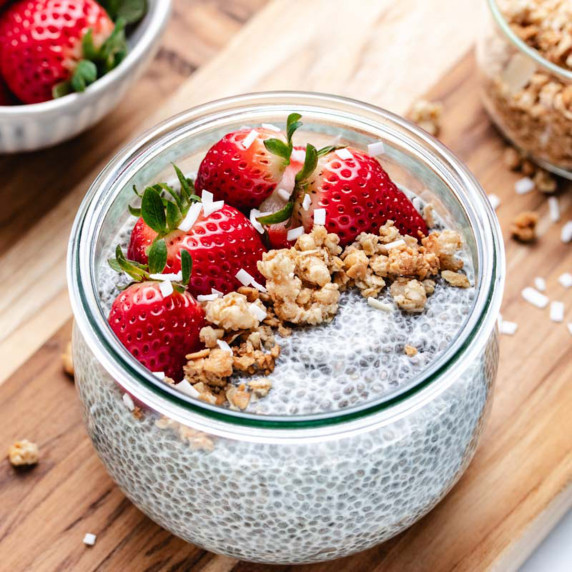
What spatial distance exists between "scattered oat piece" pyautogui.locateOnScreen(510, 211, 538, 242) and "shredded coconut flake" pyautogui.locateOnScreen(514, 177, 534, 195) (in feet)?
0.19

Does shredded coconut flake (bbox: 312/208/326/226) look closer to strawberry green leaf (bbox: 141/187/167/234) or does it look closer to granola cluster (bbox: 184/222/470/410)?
granola cluster (bbox: 184/222/470/410)

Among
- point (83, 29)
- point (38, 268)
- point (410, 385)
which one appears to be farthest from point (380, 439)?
point (83, 29)

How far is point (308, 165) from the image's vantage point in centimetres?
97

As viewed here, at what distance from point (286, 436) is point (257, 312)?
14 cm

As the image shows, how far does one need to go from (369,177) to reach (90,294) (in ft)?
1.01

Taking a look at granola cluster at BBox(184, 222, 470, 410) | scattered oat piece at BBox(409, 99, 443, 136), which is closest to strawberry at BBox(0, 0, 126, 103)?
scattered oat piece at BBox(409, 99, 443, 136)

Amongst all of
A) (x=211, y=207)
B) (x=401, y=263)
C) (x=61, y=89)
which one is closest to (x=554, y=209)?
(x=401, y=263)

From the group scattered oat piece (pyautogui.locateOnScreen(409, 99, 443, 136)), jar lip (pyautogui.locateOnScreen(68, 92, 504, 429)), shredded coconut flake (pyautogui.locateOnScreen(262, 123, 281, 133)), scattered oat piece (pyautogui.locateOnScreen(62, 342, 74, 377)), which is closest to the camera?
jar lip (pyautogui.locateOnScreen(68, 92, 504, 429))

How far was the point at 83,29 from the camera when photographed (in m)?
1.33

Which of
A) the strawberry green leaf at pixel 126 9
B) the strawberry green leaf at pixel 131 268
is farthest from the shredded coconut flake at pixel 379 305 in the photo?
the strawberry green leaf at pixel 126 9

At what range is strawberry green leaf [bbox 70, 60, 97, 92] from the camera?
1313 millimetres

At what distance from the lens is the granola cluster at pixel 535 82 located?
134 cm

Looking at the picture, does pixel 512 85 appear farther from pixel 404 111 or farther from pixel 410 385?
pixel 410 385

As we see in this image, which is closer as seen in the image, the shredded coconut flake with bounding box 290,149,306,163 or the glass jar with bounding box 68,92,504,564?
the glass jar with bounding box 68,92,504,564
